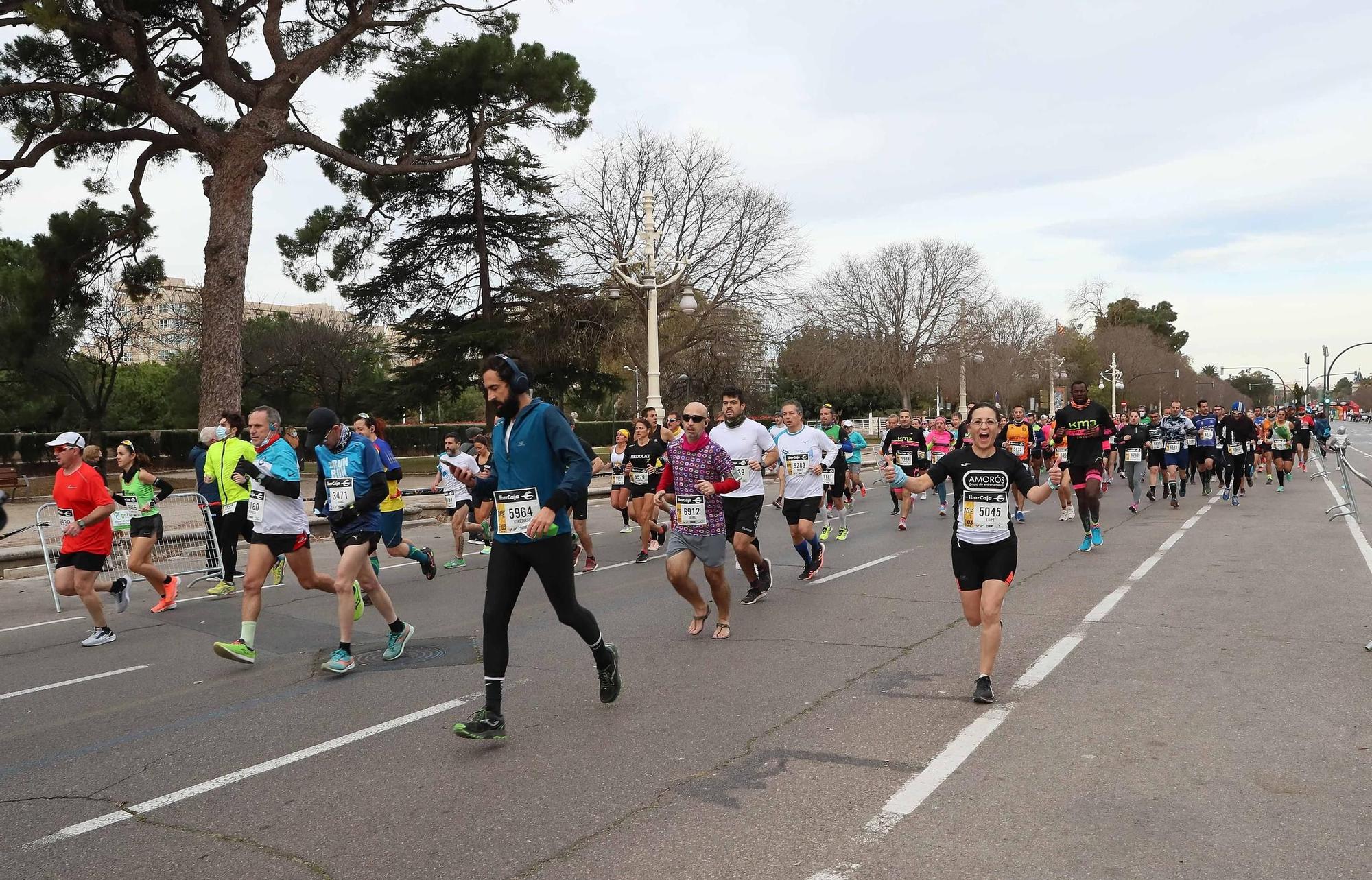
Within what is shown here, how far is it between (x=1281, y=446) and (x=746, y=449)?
18169 millimetres

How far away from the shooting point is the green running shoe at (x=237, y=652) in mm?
6879

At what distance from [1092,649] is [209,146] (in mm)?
18660

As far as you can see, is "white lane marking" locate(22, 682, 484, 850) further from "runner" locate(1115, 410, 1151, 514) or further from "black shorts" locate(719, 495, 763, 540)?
"runner" locate(1115, 410, 1151, 514)

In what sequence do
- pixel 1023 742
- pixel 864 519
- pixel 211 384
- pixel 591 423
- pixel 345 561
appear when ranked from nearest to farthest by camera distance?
1. pixel 1023 742
2. pixel 345 561
3. pixel 864 519
4. pixel 211 384
5. pixel 591 423

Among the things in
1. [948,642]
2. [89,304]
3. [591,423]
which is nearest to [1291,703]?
[948,642]

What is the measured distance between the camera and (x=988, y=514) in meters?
5.82

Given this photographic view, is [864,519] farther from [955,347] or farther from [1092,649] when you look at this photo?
[955,347]

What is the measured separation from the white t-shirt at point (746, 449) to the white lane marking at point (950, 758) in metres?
2.79

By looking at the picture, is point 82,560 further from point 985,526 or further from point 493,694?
point 985,526

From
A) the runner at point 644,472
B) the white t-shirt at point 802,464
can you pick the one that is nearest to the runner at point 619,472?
the runner at point 644,472

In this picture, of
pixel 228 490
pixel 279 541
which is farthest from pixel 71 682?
pixel 228 490

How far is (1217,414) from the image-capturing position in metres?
22.1

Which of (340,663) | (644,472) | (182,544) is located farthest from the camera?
(644,472)

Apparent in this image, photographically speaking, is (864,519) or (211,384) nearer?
(864,519)
